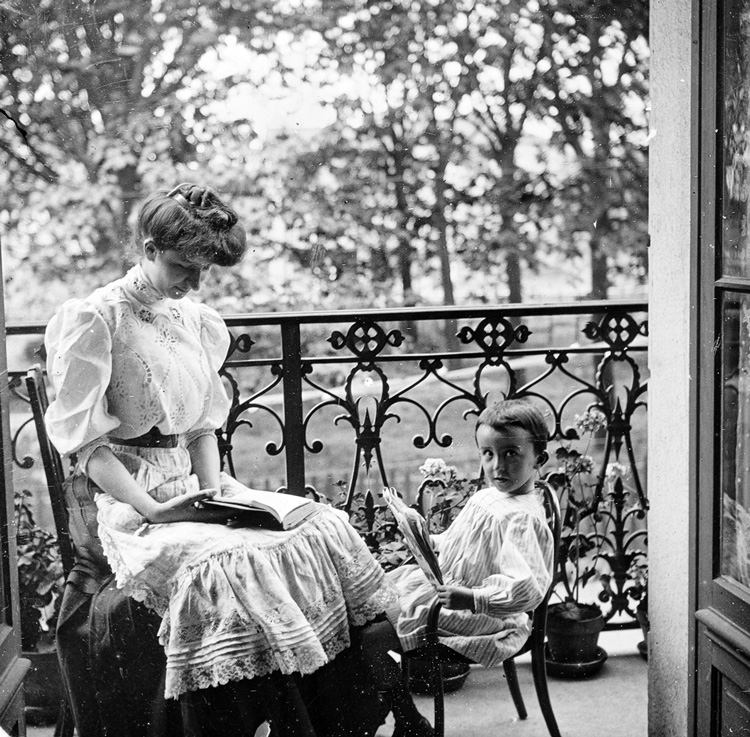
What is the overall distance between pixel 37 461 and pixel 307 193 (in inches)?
37.3

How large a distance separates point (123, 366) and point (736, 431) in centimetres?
143

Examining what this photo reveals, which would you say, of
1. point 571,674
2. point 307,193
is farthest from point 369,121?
point 571,674

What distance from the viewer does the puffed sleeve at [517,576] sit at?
90.9 inches

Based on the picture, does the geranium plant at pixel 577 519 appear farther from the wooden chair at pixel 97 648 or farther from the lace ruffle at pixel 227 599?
the wooden chair at pixel 97 648

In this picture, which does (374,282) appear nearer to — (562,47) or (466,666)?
(562,47)

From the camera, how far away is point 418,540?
2229 millimetres

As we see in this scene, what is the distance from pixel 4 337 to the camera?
2008 mm

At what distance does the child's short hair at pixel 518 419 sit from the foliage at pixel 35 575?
1.16 m

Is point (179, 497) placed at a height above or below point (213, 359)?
below

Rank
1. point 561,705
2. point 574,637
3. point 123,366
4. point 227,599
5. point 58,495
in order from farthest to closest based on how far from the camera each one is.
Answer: point 574,637, point 561,705, point 58,495, point 123,366, point 227,599

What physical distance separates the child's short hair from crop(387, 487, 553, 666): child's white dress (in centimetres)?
16

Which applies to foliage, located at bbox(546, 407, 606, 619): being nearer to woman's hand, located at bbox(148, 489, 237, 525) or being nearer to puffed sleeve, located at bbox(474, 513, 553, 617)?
puffed sleeve, located at bbox(474, 513, 553, 617)

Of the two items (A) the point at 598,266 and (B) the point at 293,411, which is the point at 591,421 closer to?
(A) the point at 598,266

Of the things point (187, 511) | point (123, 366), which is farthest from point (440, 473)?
point (123, 366)
